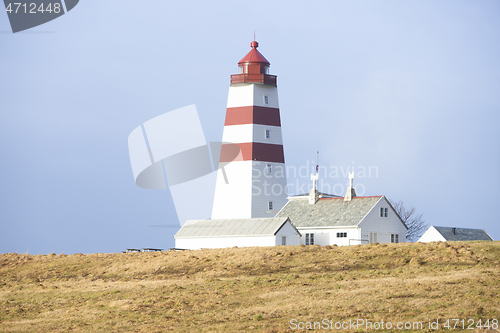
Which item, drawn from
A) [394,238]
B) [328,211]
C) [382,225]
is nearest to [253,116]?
[328,211]

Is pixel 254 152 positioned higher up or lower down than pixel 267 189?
higher up

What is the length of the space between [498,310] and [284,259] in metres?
13.3

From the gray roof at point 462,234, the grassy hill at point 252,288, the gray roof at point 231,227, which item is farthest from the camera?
the gray roof at point 462,234

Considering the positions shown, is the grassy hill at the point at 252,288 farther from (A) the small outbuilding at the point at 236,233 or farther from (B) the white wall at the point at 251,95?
(B) the white wall at the point at 251,95

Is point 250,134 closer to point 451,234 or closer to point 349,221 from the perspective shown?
point 349,221

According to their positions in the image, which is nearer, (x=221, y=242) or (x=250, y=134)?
(x=221, y=242)

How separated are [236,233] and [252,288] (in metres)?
20.3

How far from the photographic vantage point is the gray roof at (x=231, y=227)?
4431cm

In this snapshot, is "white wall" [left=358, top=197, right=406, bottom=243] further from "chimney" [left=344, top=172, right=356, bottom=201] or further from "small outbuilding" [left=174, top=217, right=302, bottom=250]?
"small outbuilding" [left=174, top=217, right=302, bottom=250]

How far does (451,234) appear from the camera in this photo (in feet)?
173

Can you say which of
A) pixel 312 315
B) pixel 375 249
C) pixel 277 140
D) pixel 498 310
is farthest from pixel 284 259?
pixel 277 140

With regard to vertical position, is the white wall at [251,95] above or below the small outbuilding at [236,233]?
above

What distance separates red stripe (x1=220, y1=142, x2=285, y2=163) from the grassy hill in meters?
14.0

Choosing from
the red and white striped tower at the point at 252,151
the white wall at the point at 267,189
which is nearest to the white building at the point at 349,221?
the white wall at the point at 267,189
